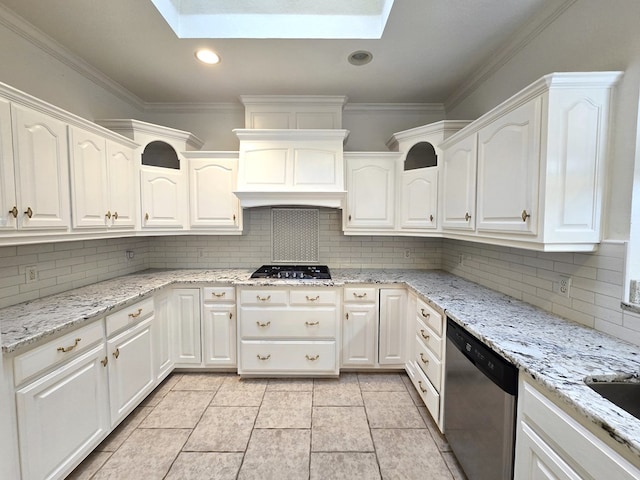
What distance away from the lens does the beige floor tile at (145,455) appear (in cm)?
161

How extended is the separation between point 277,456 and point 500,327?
1547mm

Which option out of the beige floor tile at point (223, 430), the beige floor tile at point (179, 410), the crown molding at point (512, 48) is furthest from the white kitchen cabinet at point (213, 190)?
the crown molding at point (512, 48)

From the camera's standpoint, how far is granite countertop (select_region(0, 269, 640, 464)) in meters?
0.88

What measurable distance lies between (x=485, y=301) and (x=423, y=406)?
3.35 feet

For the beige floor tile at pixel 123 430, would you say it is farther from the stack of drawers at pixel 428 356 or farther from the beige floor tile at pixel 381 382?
the stack of drawers at pixel 428 356

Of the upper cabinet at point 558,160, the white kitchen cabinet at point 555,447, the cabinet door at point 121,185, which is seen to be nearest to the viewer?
the white kitchen cabinet at point 555,447

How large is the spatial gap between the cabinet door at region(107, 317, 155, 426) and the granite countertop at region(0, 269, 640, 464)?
0.27m

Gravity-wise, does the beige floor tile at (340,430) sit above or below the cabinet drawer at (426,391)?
below

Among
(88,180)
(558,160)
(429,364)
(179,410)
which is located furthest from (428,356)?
(88,180)

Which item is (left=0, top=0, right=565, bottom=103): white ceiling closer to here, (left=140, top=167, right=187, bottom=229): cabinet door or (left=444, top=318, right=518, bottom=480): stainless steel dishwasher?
(left=140, top=167, right=187, bottom=229): cabinet door

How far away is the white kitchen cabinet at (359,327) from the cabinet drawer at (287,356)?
0.17 meters

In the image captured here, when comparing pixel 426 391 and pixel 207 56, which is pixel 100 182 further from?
pixel 426 391

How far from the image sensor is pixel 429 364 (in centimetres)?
202

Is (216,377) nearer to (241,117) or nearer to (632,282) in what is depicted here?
(241,117)
